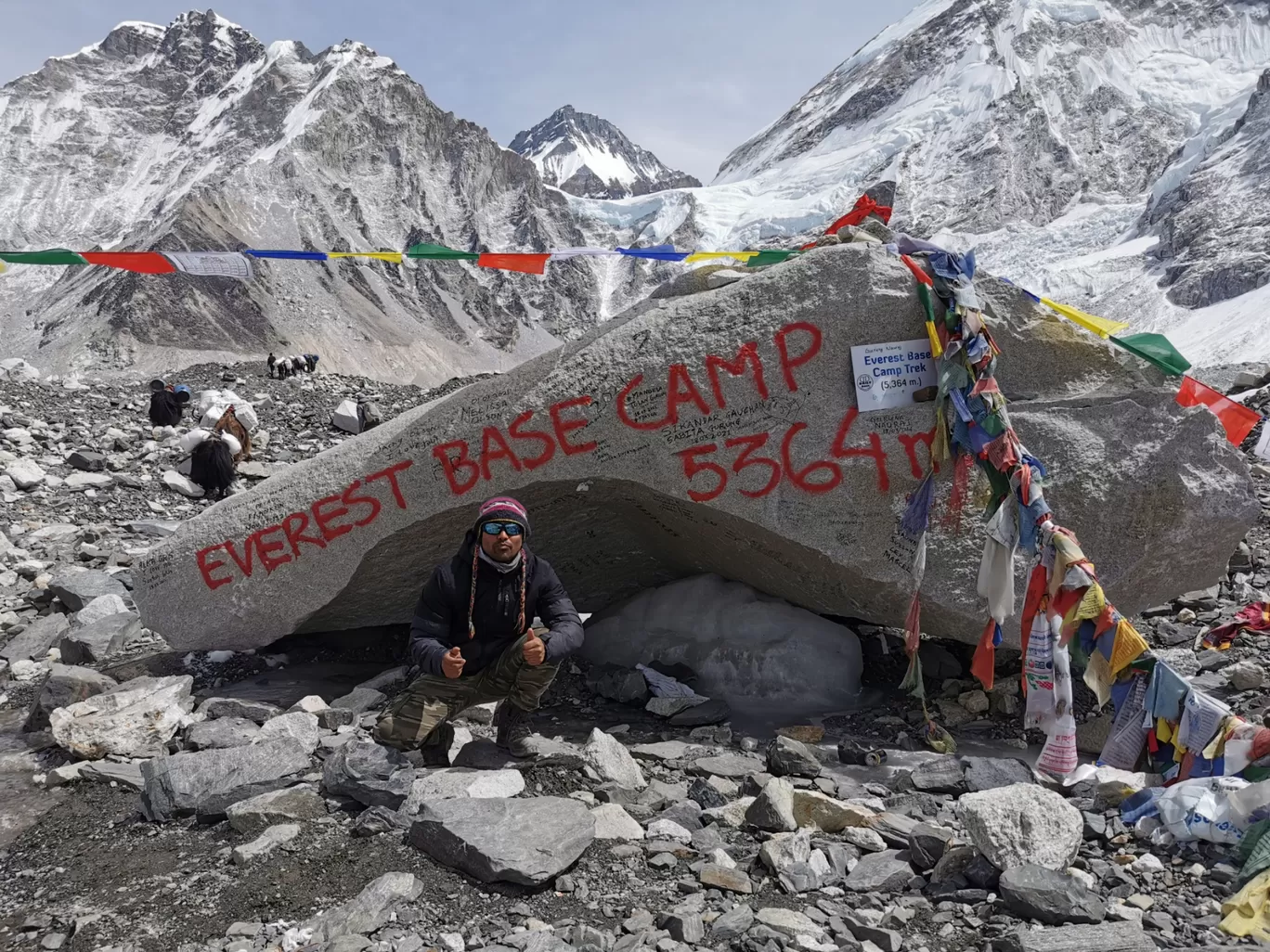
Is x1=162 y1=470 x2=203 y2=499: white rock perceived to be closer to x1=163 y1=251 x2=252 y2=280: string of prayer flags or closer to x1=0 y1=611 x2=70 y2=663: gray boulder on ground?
x1=163 y1=251 x2=252 y2=280: string of prayer flags

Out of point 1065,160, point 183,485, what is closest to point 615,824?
point 183,485

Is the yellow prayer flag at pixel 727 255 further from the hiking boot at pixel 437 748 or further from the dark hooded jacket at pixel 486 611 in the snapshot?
the hiking boot at pixel 437 748

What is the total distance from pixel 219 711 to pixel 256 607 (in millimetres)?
974

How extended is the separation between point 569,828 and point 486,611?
1.44 m

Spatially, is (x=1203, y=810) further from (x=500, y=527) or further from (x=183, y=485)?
(x=183, y=485)

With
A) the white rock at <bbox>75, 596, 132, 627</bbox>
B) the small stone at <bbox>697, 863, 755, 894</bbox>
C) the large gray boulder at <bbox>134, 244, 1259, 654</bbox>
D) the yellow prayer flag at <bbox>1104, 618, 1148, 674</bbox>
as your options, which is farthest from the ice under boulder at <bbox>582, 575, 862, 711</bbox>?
the white rock at <bbox>75, 596, 132, 627</bbox>

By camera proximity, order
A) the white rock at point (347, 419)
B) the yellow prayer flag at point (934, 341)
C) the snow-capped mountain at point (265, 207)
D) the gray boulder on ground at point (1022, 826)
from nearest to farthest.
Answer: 1. the gray boulder on ground at point (1022, 826)
2. the yellow prayer flag at point (934, 341)
3. the white rock at point (347, 419)
4. the snow-capped mountain at point (265, 207)

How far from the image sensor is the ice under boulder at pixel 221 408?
14.1 metres

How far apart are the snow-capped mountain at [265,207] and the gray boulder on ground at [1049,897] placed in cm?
5465

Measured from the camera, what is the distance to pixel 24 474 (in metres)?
11.9

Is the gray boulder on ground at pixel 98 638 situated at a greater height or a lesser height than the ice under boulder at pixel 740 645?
greater

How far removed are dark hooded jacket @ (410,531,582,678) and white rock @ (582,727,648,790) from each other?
0.55 m

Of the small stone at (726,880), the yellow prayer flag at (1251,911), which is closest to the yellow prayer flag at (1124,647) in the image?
the yellow prayer flag at (1251,911)

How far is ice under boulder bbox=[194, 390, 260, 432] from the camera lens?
14055 mm
